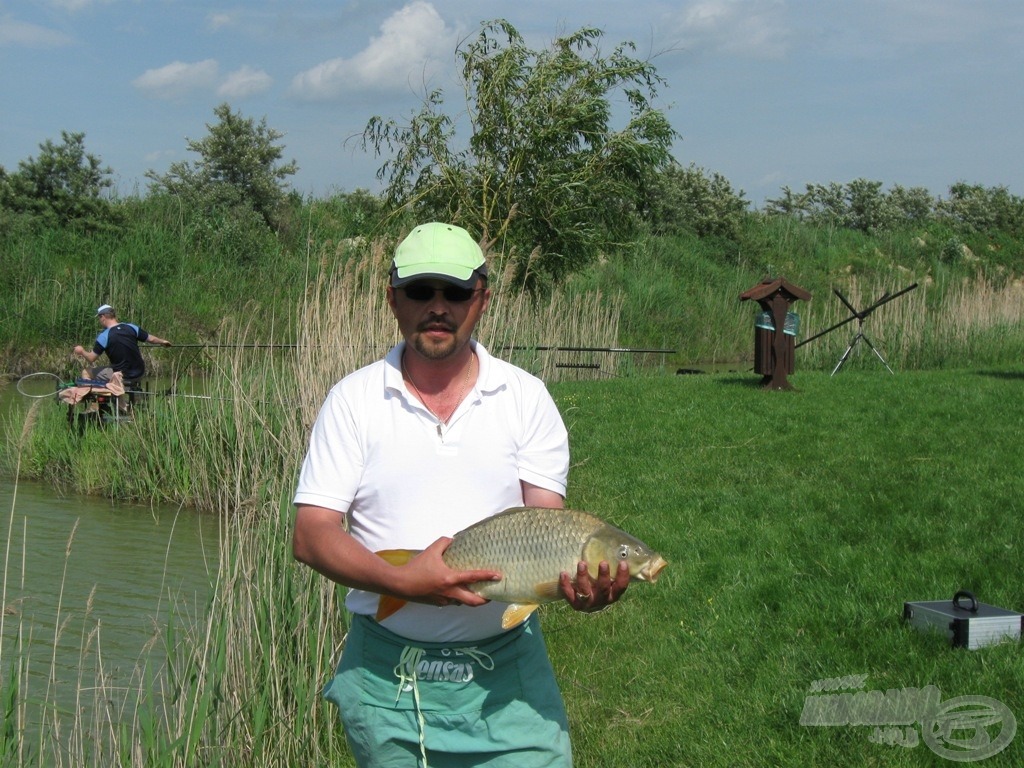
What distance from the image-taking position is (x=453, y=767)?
97.1 inches

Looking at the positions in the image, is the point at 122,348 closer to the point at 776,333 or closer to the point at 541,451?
the point at 776,333

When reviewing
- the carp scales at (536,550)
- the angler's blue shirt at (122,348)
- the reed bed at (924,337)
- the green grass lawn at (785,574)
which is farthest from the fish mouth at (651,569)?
the reed bed at (924,337)

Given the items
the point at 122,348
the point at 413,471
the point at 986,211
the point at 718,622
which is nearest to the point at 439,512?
the point at 413,471

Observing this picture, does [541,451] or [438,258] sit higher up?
[438,258]

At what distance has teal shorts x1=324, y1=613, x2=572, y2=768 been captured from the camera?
2416 mm

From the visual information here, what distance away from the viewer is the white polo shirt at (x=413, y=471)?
2375 mm

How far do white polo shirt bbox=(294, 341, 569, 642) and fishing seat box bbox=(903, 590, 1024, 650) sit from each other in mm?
2451

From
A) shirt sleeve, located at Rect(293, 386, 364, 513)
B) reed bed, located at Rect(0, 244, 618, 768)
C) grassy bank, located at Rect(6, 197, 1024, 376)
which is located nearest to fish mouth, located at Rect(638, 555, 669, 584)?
shirt sleeve, located at Rect(293, 386, 364, 513)

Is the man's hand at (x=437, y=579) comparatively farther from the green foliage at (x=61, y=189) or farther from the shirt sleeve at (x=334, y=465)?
the green foliage at (x=61, y=189)

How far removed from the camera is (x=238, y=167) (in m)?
29.7

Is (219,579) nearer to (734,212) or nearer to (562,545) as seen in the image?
(562,545)

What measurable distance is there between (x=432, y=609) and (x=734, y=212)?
31072 millimetres

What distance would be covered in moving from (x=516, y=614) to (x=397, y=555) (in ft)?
0.86

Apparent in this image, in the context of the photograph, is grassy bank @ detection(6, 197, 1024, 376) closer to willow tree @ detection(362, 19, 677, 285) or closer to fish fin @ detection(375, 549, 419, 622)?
willow tree @ detection(362, 19, 677, 285)
